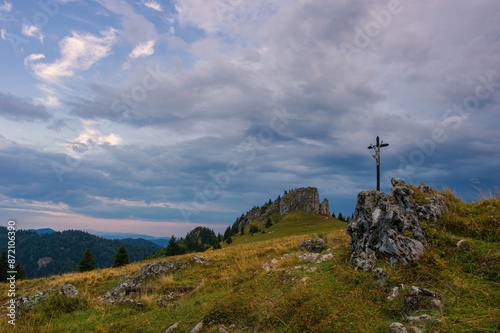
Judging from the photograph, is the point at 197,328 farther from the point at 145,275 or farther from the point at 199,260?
the point at 199,260

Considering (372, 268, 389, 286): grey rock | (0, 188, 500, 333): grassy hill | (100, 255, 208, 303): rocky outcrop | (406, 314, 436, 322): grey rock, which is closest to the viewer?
(406, 314, 436, 322): grey rock

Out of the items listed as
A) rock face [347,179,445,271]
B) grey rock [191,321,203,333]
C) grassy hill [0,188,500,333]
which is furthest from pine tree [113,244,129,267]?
grey rock [191,321,203,333]

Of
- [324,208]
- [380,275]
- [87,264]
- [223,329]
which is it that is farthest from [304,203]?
[223,329]

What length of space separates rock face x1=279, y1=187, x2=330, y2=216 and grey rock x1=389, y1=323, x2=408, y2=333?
137578mm

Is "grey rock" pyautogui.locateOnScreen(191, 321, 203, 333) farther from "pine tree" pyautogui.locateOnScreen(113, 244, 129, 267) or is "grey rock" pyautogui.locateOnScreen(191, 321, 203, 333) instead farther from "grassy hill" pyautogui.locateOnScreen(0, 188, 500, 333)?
"pine tree" pyautogui.locateOnScreen(113, 244, 129, 267)

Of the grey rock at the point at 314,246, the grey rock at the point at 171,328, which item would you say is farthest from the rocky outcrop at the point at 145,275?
the grey rock at the point at 171,328

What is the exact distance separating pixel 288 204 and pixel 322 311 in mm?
147951

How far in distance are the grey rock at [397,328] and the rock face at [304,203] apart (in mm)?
137578

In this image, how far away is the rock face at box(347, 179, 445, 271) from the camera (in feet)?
Answer: 32.1

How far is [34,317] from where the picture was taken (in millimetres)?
12648

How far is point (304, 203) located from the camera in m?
149

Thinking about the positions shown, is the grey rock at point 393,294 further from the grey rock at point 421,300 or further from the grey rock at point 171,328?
the grey rock at point 171,328

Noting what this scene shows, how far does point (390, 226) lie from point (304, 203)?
464 ft

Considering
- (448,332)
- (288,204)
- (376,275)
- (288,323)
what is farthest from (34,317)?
(288,204)
